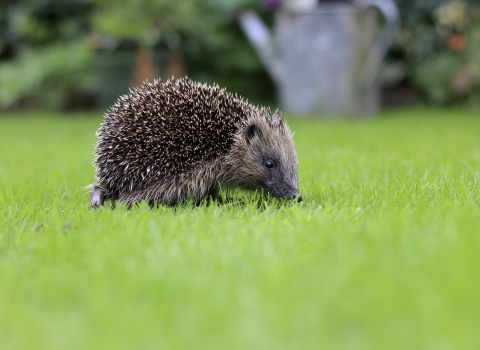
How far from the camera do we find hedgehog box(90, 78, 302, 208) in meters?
5.07

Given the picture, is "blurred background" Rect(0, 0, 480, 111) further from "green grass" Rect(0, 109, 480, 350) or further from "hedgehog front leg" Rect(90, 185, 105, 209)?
"green grass" Rect(0, 109, 480, 350)

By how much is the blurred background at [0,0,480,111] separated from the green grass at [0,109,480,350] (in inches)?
324

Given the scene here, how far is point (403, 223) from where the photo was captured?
3705 mm

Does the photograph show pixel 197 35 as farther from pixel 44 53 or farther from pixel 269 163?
pixel 269 163

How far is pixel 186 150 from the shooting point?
16.8 feet

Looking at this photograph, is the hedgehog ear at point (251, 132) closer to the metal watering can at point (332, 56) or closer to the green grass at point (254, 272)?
the green grass at point (254, 272)

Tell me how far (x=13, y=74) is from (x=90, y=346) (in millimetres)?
13004

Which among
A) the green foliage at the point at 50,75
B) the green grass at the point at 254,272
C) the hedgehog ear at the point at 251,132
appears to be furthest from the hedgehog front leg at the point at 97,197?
the green foliage at the point at 50,75

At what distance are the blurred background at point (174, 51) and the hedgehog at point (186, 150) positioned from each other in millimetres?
7824

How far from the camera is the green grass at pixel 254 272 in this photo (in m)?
2.44

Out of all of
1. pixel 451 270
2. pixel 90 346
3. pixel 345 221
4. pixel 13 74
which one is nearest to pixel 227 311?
pixel 90 346

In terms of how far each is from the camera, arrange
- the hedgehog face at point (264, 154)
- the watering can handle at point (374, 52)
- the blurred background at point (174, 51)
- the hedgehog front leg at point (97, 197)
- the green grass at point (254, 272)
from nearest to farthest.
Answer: the green grass at point (254, 272), the hedgehog front leg at point (97, 197), the hedgehog face at point (264, 154), the watering can handle at point (374, 52), the blurred background at point (174, 51)

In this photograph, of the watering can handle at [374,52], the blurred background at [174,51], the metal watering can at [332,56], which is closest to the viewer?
the watering can handle at [374,52]

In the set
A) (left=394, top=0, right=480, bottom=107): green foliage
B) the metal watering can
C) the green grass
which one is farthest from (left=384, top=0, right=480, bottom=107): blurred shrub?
the green grass
